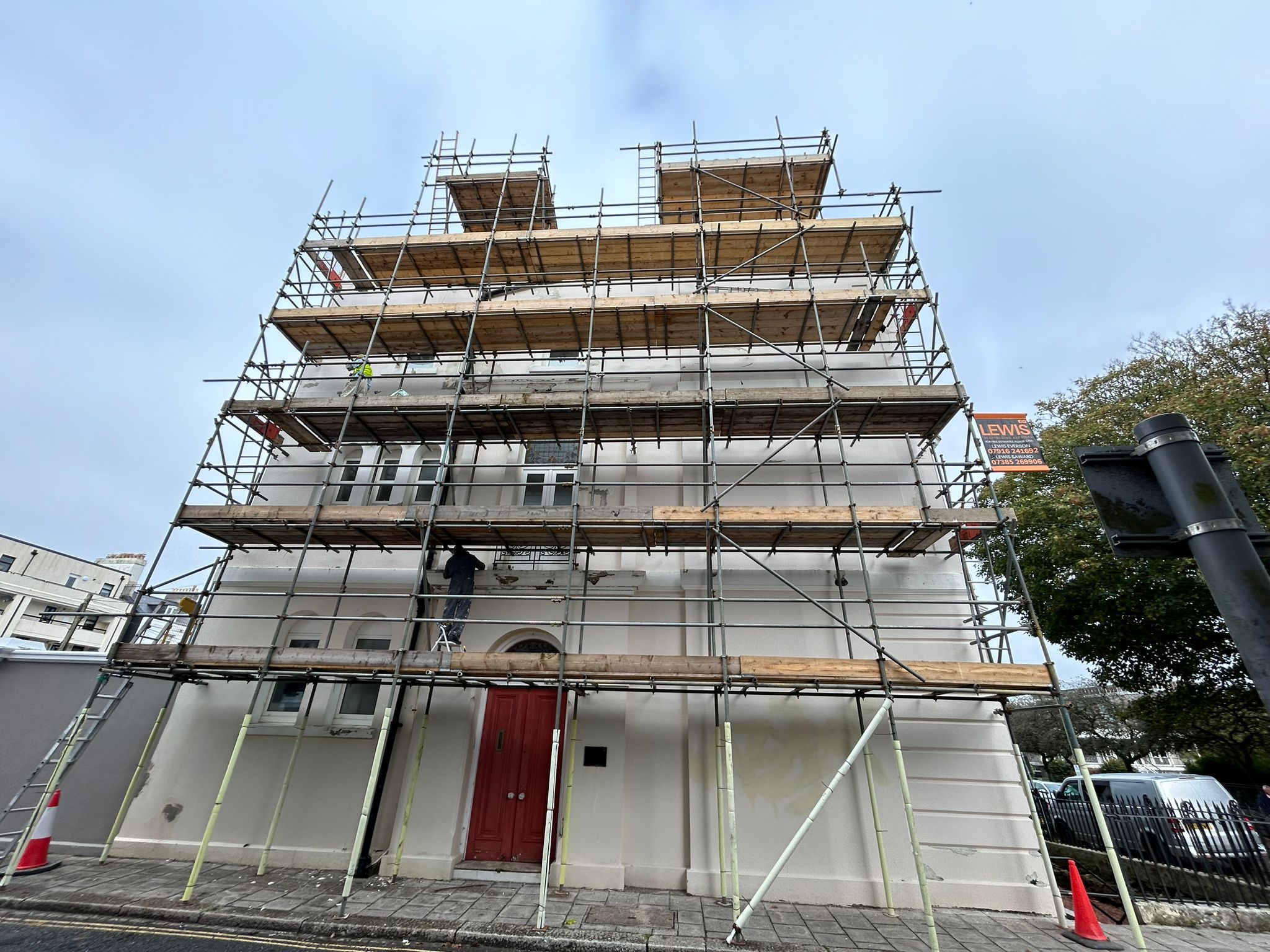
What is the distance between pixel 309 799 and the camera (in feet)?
29.1

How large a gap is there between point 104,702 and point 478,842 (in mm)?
7177

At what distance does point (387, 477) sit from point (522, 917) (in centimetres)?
834

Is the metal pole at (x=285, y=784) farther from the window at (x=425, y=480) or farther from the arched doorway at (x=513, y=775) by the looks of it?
the window at (x=425, y=480)

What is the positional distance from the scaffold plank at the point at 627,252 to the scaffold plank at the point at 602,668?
7934 mm

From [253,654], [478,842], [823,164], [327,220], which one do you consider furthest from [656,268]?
[478,842]

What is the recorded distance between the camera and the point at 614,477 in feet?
35.2

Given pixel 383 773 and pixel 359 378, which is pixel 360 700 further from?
pixel 359 378

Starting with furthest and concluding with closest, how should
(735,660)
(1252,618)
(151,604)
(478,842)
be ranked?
(151,604) < (478,842) < (735,660) < (1252,618)

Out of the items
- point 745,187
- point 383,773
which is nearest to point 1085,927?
point 383,773

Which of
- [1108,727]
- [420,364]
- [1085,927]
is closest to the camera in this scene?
[1085,927]

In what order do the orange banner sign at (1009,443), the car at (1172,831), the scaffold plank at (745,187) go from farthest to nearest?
the scaffold plank at (745,187)
the orange banner sign at (1009,443)
the car at (1172,831)

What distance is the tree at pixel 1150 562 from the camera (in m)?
13.4

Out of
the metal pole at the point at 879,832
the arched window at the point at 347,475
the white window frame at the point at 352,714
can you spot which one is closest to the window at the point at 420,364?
the arched window at the point at 347,475

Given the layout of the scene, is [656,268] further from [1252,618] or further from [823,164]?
[1252,618]
